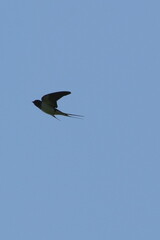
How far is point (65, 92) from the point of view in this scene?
20.5 metres

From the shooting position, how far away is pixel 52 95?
67.8 ft

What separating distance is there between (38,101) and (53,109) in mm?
558

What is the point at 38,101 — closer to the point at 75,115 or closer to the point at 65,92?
the point at 65,92

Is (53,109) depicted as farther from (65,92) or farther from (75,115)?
(75,115)

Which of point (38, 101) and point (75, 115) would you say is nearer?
point (75, 115)

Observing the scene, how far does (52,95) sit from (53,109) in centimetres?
34

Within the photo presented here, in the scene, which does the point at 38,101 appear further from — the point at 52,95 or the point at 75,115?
the point at 75,115

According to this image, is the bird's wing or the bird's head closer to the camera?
the bird's wing

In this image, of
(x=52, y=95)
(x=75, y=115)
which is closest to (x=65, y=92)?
(x=52, y=95)

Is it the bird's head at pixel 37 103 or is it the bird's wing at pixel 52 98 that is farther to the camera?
the bird's head at pixel 37 103

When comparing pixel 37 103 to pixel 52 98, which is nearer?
pixel 52 98

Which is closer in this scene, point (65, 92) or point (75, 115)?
point (75, 115)

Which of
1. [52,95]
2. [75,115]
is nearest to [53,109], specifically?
[52,95]

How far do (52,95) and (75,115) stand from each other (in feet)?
6.29
